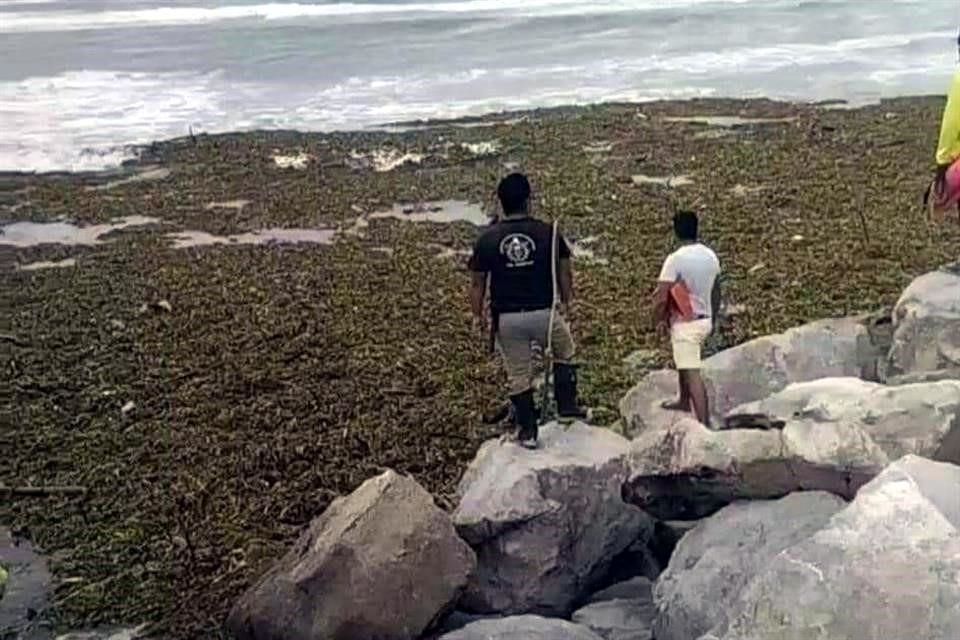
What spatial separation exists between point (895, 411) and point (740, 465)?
842mm

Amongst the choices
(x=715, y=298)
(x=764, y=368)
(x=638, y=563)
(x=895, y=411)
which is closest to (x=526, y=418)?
(x=638, y=563)

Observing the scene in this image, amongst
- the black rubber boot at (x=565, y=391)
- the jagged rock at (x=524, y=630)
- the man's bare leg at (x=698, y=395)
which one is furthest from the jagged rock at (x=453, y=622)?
the man's bare leg at (x=698, y=395)

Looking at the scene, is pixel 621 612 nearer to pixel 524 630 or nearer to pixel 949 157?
pixel 524 630

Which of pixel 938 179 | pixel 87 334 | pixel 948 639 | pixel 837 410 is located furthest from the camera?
→ pixel 87 334

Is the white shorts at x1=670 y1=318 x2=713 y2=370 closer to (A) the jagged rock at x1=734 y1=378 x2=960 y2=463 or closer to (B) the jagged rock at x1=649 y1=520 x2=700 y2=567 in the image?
(A) the jagged rock at x1=734 y1=378 x2=960 y2=463

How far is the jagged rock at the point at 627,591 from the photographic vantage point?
7363 mm

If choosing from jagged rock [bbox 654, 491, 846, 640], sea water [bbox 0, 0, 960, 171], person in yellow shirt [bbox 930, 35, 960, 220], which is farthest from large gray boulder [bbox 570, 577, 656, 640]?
sea water [bbox 0, 0, 960, 171]

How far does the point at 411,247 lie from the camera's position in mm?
16766

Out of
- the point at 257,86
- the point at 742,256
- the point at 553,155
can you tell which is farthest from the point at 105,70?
the point at 742,256

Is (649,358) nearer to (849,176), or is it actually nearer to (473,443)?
(473,443)

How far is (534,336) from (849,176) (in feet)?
40.9

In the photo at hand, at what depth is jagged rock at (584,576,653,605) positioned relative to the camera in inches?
290

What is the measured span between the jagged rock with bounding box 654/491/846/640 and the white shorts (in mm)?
1742

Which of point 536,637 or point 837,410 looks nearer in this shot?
point 536,637
